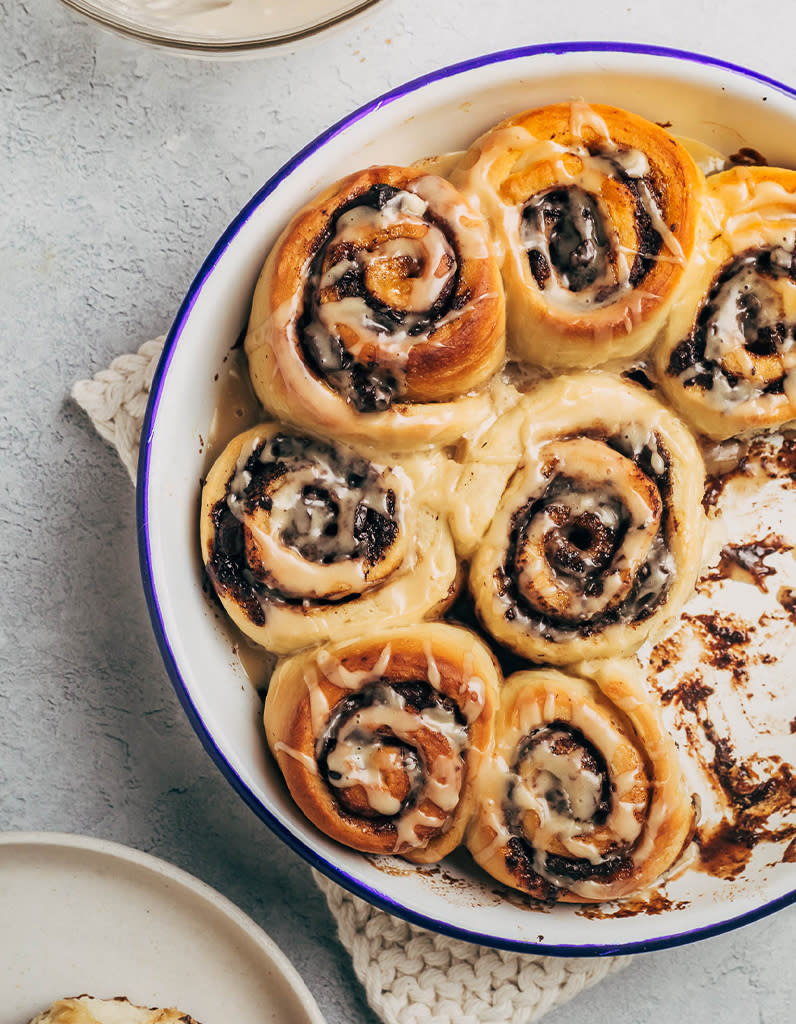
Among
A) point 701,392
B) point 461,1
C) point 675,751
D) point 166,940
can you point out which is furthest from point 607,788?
point 461,1

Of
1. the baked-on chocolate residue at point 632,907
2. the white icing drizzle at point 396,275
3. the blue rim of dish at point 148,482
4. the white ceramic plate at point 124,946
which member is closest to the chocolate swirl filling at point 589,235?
the white icing drizzle at point 396,275

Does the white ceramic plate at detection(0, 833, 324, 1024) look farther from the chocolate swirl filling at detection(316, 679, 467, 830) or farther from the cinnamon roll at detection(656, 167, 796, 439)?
the cinnamon roll at detection(656, 167, 796, 439)

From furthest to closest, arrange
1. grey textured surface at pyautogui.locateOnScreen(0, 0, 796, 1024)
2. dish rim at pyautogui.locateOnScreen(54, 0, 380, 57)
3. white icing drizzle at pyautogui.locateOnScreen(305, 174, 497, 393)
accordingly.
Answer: grey textured surface at pyautogui.locateOnScreen(0, 0, 796, 1024) < dish rim at pyautogui.locateOnScreen(54, 0, 380, 57) < white icing drizzle at pyautogui.locateOnScreen(305, 174, 497, 393)

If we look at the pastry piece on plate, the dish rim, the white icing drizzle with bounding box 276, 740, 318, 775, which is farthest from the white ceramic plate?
the dish rim

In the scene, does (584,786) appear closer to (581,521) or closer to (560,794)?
(560,794)

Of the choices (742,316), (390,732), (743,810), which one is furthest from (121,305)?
(743,810)

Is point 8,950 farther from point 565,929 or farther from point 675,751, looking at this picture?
point 675,751
